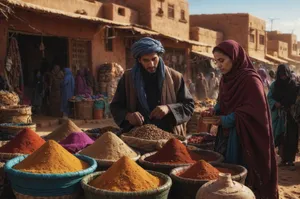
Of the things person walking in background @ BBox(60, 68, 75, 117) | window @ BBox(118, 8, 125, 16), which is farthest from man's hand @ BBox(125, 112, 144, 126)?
window @ BBox(118, 8, 125, 16)

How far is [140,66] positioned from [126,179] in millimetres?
1261

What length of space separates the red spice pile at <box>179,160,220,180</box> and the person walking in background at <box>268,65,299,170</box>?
3.99 metres

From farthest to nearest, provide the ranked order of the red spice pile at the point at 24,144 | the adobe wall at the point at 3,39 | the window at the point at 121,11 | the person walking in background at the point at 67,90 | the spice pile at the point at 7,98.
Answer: the window at the point at 121,11 → the person walking in background at the point at 67,90 → the adobe wall at the point at 3,39 → the spice pile at the point at 7,98 → the red spice pile at the point at 24,144

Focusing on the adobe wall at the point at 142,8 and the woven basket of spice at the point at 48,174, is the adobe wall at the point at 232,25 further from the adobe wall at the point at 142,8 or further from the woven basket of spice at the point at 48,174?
the woven basket of spice at the point at 48,174

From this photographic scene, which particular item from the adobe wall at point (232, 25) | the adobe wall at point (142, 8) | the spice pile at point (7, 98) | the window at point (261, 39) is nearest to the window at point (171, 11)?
the adobe wall at point (142, 8)

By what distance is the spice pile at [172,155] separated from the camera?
2166 mm

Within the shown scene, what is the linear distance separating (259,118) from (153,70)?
2.65ft

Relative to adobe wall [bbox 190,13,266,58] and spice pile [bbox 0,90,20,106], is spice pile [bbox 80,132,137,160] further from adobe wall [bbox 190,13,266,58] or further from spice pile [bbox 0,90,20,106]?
adobe wall [bbox 190,13,266,58]

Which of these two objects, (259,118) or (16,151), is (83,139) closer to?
(16,151)

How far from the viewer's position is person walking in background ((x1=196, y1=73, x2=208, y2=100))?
15680 mm

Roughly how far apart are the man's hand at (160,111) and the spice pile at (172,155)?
427 mm

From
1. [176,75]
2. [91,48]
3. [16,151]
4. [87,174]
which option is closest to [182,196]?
[87,174]

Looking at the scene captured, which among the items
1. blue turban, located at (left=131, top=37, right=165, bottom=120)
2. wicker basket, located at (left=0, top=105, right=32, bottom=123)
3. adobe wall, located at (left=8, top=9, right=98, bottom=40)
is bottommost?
wicker basket, located at (left=0, top=105, right=32, bottom=123)

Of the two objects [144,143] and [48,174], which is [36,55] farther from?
[48,174]
